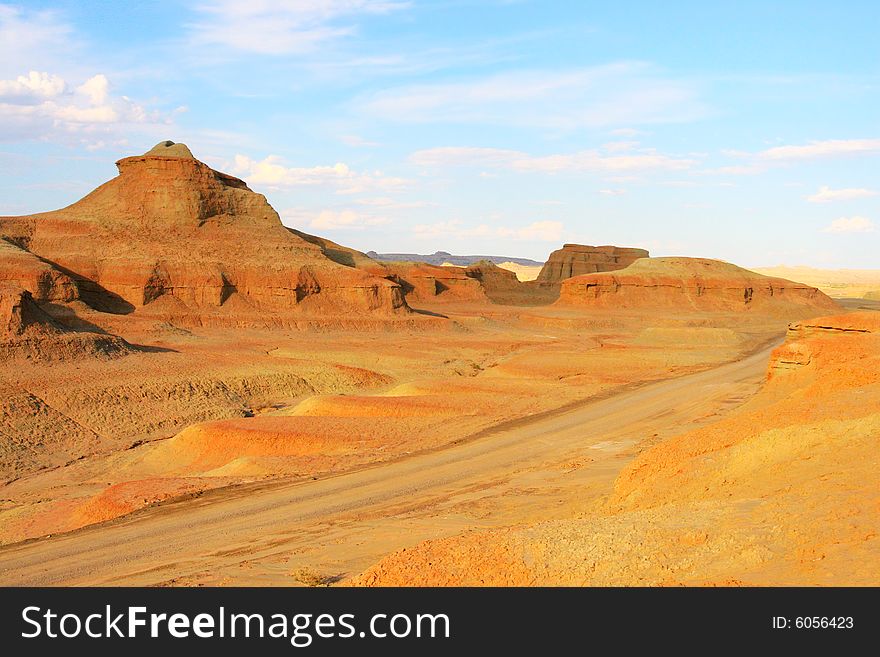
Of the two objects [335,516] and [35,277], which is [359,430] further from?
[35,277]

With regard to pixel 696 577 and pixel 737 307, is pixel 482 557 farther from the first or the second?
pixel 737 307

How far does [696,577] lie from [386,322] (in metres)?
49.1

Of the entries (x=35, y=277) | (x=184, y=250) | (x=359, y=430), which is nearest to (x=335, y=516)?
(x=359, y=430)

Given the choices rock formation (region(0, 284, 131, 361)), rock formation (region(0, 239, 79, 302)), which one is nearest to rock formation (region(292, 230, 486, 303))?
rock formation (region(0, 239, 79, 302))

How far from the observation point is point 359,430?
24.2m

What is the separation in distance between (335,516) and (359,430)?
29.9ft

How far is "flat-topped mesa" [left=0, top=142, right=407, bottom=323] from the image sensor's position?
53.3 meters

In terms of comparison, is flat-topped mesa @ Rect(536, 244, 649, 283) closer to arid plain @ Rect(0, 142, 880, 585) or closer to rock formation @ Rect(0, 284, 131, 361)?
arid plain @ Rect(0, 142, 880, 585)

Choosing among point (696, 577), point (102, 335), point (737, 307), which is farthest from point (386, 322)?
point (696, 577)

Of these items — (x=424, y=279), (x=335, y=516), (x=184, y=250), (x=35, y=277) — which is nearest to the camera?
(x=335, y=516)

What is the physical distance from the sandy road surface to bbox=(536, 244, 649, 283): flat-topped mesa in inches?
3987

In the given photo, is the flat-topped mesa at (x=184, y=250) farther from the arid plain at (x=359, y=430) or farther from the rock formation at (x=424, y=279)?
the rock formation at (x=424, y=279)

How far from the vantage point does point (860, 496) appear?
384 inches

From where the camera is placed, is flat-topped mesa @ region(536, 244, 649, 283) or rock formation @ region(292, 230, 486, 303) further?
flat-topped mesa @ region(536, 244, 649, 283)
